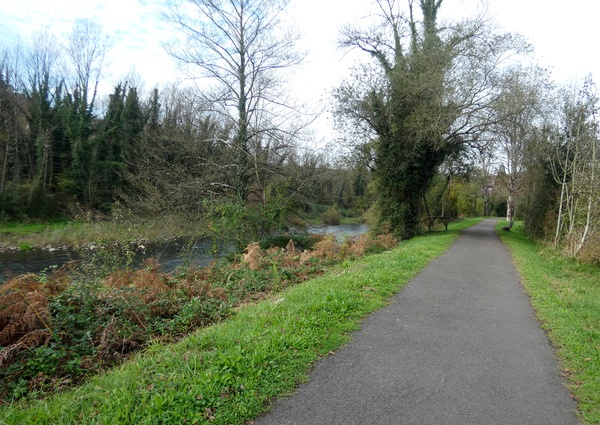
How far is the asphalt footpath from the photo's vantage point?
9.52 feet

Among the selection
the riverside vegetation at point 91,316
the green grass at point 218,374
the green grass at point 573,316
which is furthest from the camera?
the riverside vegetation at point 91,316

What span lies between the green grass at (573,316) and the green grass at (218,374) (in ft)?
7.87

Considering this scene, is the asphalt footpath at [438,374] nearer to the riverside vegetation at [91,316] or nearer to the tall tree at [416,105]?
the riverside vegetation at [91,316]

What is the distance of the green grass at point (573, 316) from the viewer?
3492 millimetres

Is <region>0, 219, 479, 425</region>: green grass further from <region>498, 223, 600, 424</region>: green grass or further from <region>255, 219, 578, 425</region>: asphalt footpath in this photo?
<region>498, 223, 600, 424</region>: green grass

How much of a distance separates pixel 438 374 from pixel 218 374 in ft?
7.20

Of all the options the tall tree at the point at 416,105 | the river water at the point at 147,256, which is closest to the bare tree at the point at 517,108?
the tall tree at the point at 416,105

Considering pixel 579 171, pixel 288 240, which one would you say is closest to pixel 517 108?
pixel 579 171

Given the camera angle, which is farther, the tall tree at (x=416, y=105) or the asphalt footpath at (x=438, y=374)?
the tall tree at (x=416, y=105)

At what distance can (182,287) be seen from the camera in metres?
6.93

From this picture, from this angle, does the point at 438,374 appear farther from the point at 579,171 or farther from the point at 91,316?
the point at 579,171

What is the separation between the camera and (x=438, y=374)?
11.7ft

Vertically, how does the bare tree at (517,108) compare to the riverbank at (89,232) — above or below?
above

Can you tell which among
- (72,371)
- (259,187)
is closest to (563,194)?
(259,187)
